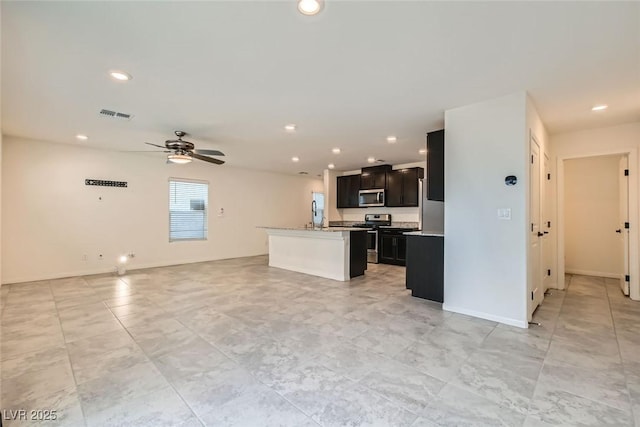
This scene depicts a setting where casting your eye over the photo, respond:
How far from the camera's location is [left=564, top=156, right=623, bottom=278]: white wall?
5.35m

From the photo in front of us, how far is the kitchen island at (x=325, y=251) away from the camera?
5160 millimetres

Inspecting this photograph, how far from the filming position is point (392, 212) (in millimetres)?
7742

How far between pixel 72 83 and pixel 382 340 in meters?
3.98

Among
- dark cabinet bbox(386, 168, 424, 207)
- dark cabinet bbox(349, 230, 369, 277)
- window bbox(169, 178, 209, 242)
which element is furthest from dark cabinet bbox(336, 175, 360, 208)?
window bbox(169, 178, 209, 242)

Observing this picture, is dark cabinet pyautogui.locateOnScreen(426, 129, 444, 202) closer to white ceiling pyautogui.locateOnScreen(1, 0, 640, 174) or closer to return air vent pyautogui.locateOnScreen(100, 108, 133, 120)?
white ceiling pyautogui.locateOnScreen(1, 0, 640, 174)

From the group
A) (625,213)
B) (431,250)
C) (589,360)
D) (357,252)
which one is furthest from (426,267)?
(625,213)

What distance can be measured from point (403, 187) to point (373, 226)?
1301 mm

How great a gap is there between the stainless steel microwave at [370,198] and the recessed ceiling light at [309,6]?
603 cm

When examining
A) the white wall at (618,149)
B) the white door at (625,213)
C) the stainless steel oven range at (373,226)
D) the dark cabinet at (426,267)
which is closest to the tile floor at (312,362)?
the dark cabinet at (426,267)

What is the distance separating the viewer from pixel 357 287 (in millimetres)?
4629

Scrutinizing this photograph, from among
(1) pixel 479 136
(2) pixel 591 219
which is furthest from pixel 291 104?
(2) pixel 591 219

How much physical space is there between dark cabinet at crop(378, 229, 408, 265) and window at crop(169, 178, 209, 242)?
15.0 ft

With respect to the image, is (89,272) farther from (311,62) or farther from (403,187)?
(403,187)

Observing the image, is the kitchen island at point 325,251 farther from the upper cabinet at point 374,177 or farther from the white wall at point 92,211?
the upper cabinet at point 374,177
